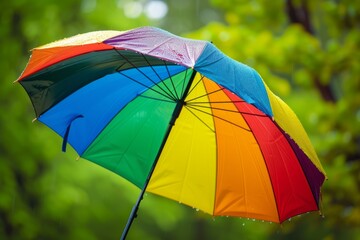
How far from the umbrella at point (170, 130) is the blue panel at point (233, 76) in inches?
13.6

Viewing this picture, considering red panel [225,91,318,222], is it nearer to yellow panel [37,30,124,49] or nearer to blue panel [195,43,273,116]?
blue panel [195,43,273,116]

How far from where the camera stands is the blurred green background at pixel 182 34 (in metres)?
6.71

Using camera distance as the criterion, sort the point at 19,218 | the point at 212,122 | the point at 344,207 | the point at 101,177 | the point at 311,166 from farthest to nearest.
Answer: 1. the point at 101,177
2. the point at 19,218
3. the point at 344,207
4. the point at 212,122
5. the point at 311,166

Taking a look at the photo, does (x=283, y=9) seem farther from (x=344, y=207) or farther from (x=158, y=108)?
(x=158, y=108)

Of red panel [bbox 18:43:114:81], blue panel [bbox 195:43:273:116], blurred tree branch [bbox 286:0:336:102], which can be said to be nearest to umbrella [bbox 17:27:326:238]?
red panel [bbox 18:43:114:81]

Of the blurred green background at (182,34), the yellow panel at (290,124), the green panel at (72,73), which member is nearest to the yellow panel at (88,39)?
the green panel at (72,73)

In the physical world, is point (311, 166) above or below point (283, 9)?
below

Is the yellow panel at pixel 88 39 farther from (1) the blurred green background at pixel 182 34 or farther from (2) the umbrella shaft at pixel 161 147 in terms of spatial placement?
(1) the blurred green background at pixel 182 34

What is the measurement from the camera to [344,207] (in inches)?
279

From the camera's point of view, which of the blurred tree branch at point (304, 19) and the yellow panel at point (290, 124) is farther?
the blurred tree branch at point (304, 19)

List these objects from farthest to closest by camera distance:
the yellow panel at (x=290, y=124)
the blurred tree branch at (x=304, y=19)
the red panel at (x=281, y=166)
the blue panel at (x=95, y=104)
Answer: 1. the blurred tree branch at (x=304, y=19)
2. the blue panel at (x=95, y=104)
3. the red panel at (x=281, y=166)
4. the yellow panel at (x=290, y=124)

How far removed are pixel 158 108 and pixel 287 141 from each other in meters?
1.03

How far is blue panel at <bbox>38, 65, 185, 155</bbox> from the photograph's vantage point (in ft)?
12.1

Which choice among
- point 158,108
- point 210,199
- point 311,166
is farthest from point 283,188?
point 158,108
